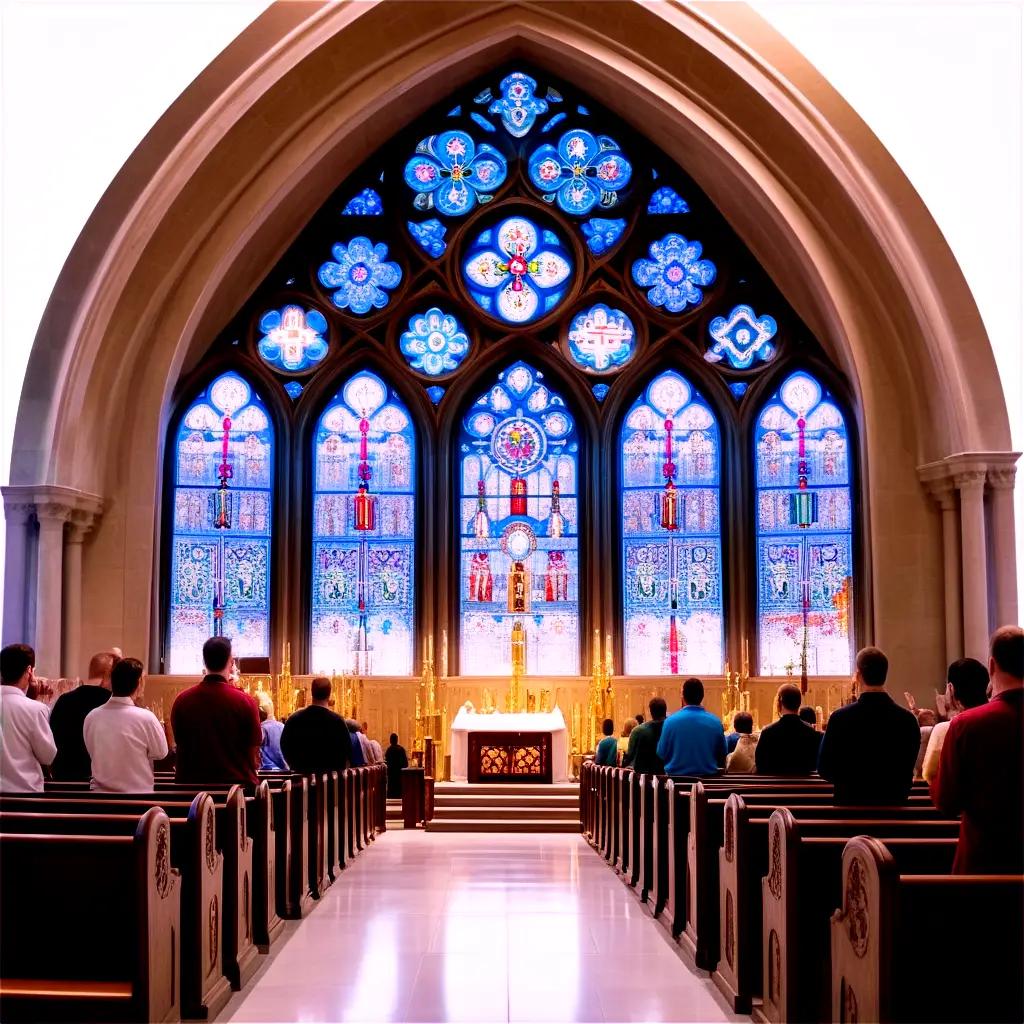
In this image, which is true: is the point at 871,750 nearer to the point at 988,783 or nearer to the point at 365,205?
the point at 988,783

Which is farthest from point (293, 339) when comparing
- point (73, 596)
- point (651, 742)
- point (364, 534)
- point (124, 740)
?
point (124, 740)

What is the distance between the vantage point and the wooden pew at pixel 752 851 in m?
5.45

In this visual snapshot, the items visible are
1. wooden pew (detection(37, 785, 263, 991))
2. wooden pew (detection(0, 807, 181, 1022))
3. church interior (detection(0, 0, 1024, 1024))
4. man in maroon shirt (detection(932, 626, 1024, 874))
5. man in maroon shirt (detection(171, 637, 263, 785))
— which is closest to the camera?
man in maroon shirt (detection(932, 626, 1024, 874))

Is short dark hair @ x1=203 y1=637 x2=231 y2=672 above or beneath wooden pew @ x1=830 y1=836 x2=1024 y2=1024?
above

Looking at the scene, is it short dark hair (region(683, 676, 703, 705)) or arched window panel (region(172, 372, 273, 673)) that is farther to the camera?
arched window panel (region(172, 372, 273, 673))

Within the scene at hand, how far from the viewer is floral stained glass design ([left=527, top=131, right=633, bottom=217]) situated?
20438mm

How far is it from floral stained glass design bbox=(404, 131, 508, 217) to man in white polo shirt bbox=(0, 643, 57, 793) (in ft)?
50.5

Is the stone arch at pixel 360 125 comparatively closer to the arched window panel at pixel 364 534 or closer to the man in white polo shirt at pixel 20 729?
the arched window panel at pixel 364 534

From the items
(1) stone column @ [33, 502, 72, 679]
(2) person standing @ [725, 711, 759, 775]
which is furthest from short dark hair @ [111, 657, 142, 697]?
(1) stone column @ [33, 502, 72, 679]

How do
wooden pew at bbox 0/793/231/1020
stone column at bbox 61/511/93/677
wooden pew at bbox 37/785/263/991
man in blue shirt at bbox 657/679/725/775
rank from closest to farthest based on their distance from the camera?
wooden pew at bbox 0/793/231/1020 → wooden pew at bbox 37/785/263/991 → man in blue shirt at bbox 657/679/725/775 → stone column at bbox 61/511/93/677

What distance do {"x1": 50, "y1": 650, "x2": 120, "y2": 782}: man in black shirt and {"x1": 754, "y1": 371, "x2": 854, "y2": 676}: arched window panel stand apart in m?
13.3

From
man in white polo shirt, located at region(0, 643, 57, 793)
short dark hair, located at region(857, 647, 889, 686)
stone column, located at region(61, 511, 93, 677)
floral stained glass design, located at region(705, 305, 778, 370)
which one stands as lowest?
man in white polo shirt, located at region(0, 643, 57, 793)

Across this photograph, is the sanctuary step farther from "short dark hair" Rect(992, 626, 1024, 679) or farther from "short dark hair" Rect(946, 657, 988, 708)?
"short dark hair" Rect(992, 626, 1024, 679)

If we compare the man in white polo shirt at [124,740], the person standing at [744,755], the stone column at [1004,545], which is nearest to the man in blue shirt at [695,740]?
the person standing at [744,755]
